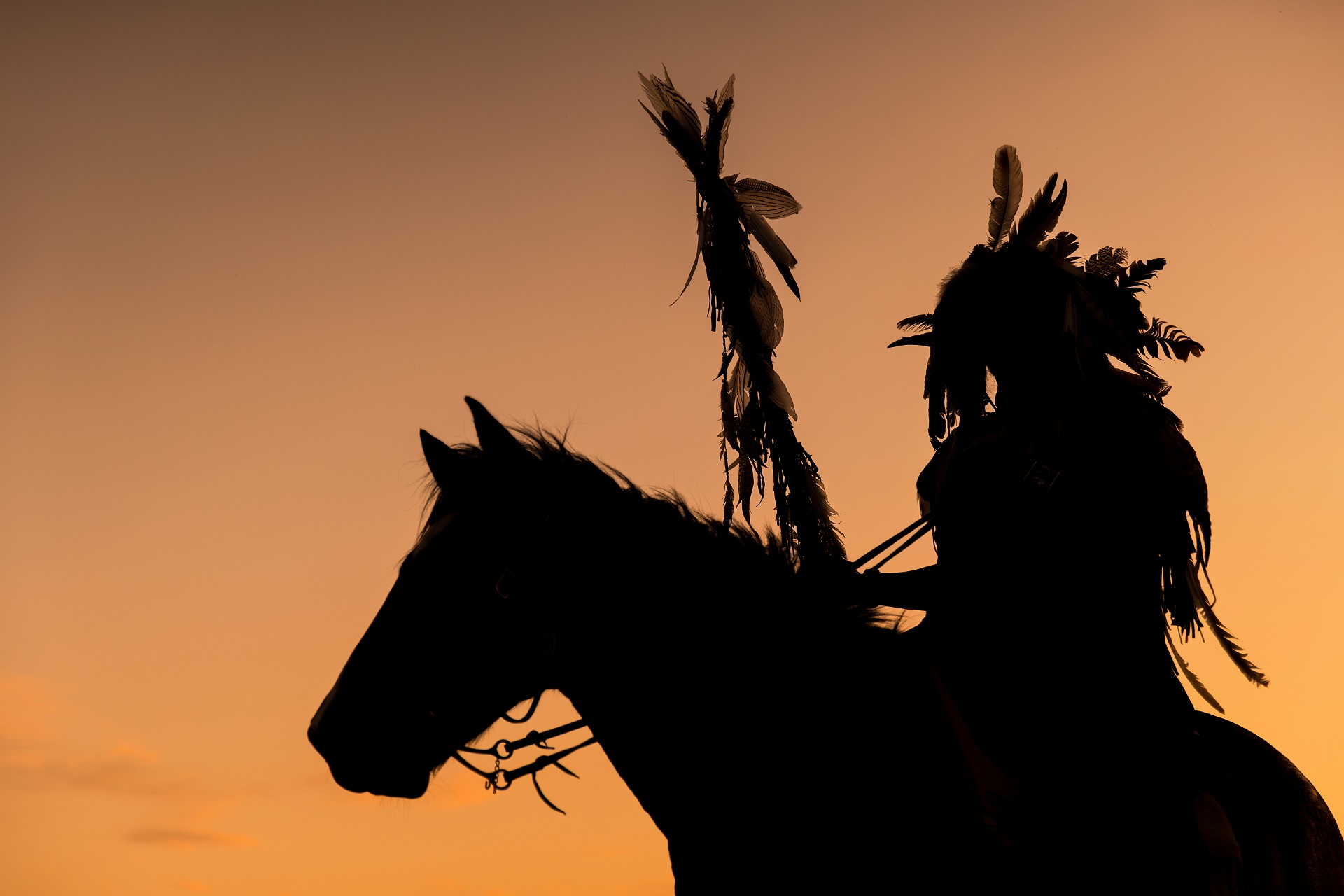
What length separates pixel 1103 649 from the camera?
3723mm

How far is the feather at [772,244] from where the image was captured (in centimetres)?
514

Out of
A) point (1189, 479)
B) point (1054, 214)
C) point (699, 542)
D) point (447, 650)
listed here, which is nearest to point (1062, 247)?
point (1054, 214)

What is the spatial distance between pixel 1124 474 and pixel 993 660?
1.01m

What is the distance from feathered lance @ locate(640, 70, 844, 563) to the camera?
5.14 metres

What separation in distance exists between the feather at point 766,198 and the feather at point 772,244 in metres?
0.05

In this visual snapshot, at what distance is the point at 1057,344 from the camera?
4422 mm

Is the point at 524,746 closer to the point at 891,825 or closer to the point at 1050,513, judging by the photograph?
the point at 891,825

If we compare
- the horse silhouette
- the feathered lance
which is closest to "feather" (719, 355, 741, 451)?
the feathered lance

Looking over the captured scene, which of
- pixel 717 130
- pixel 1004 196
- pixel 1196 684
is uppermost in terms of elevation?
pixel 717 130

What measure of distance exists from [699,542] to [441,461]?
0.96 m

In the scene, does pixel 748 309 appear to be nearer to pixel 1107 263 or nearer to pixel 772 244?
pixel 772 244

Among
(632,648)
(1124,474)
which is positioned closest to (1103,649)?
(1124,474)

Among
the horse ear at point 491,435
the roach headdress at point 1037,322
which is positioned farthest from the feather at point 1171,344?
the horse ear at point 491,435

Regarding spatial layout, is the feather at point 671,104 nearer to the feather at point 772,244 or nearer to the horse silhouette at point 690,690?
the feather at point 772,244
